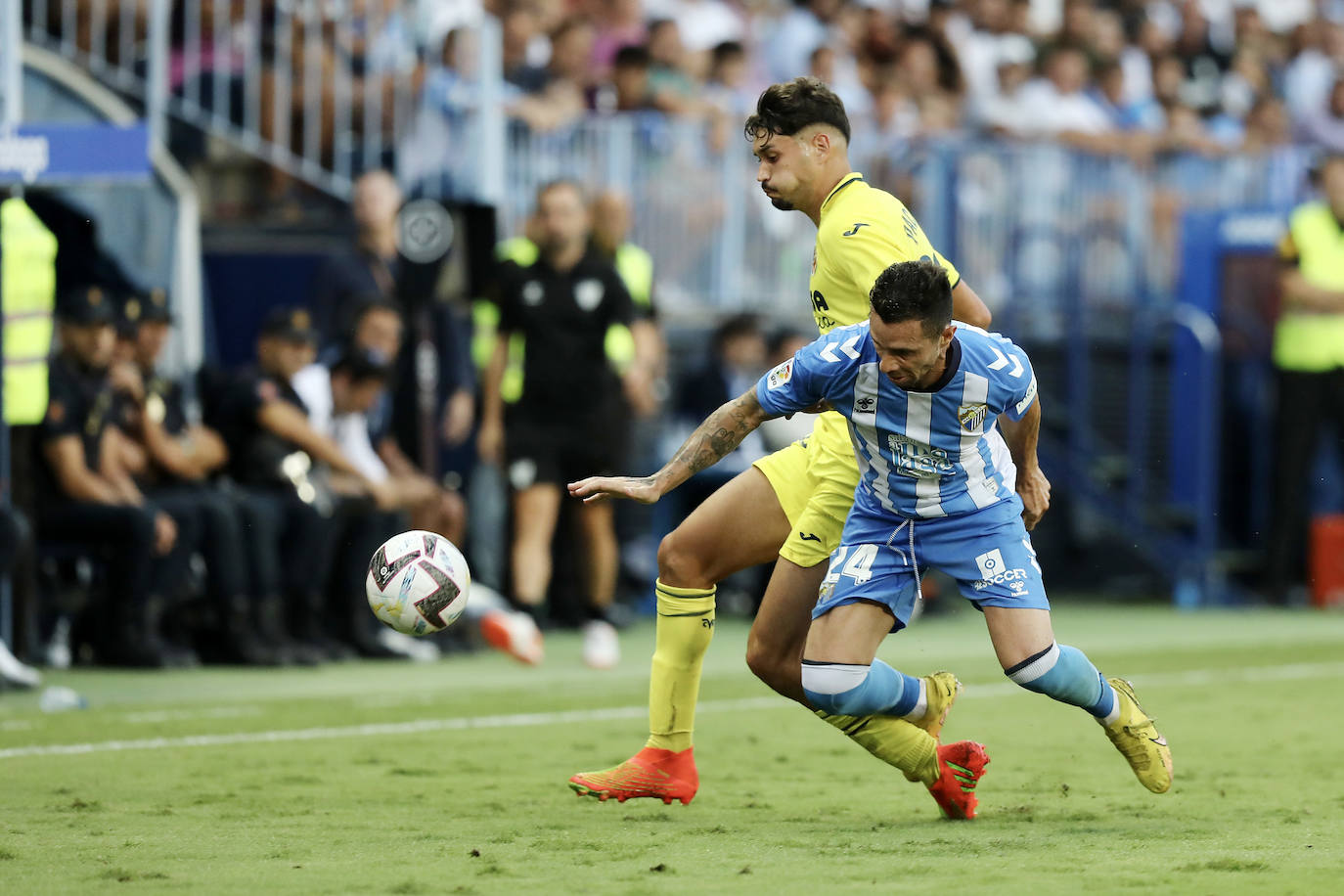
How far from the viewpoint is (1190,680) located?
1079 cm

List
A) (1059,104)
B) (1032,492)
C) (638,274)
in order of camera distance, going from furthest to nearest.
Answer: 1. (1059,104)
2. (638,274)
3. (1032,492)

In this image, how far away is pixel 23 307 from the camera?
9.43 metres

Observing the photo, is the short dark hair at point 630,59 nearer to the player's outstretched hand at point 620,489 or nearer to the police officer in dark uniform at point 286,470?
the police officer in dark uniform at point 286,470

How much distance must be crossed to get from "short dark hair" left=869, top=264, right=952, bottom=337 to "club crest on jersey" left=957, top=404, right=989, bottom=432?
33cm

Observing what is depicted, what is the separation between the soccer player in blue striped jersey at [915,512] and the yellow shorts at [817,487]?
0.24 metres

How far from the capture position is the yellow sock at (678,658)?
6797 millimetres

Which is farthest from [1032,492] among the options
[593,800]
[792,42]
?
[792,42]

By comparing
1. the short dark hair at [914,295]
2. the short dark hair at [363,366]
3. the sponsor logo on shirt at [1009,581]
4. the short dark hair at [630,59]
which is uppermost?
the short dark hair at [630,59]

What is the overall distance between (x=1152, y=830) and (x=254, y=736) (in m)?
3.83

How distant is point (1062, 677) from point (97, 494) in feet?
19.5

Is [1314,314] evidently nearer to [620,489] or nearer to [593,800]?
[593,800]

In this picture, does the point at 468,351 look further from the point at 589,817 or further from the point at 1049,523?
the point at 589,817

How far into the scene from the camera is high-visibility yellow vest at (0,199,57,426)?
9.36 meters

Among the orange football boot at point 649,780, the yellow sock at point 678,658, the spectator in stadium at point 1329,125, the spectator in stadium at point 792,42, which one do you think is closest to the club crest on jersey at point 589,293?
the spectator in stadium at point 792,42
